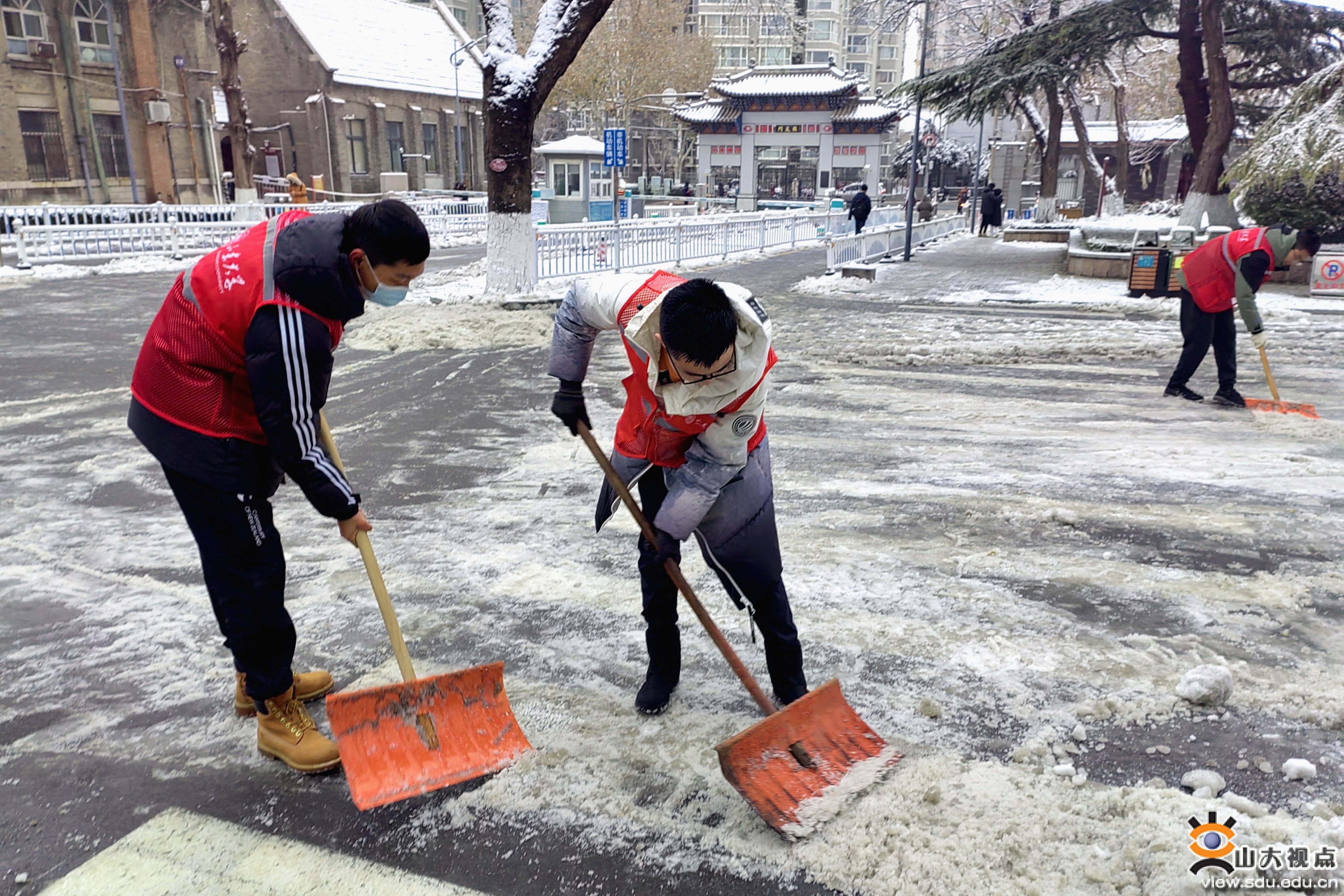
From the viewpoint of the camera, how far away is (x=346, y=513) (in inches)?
102

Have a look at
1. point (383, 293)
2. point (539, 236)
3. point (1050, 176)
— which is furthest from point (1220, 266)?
point (1050, 176)

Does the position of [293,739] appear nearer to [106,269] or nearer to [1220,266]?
[1220,266]

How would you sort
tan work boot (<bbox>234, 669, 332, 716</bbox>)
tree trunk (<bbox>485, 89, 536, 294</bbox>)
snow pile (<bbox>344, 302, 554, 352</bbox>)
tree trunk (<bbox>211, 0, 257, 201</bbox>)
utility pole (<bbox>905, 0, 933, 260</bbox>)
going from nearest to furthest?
tan work boot (<bbox>234, 669, 332, 716</bbox>) < snow pile (<bbox>344, 302, 554, 352</bbox>) < tree trunk (<bbox>485, 89, 536, 294</bbox>) < utility pole (<bbox>905, 0, 933, 260</bbox>) < tree trunk (<bbox>211, 0, 257, 201</bbox>)

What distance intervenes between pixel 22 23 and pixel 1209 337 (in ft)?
96.4

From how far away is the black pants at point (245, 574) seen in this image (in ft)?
8.28

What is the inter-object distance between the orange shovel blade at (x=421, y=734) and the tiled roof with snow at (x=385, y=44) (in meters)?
36.6

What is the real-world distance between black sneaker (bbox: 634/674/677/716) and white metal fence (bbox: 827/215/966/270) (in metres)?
14.2

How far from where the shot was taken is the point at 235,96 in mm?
23609

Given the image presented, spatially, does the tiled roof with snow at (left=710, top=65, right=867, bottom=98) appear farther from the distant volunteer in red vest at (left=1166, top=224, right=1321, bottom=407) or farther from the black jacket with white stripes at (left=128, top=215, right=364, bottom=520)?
the black jacket with white stripes at (left=128, top=215, right=364, bottom=520)

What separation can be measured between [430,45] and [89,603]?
142ft

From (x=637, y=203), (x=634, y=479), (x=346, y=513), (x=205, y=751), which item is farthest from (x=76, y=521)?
(x=637, y=203)

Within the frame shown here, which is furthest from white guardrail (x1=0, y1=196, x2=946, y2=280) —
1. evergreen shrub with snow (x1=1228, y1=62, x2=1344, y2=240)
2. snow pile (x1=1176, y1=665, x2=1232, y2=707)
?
snow pile (x1=1176, y1=665, x2=1232, y2=707)

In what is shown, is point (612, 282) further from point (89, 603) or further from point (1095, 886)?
point (89, 603)

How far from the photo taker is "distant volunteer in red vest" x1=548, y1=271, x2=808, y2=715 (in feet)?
7.61
